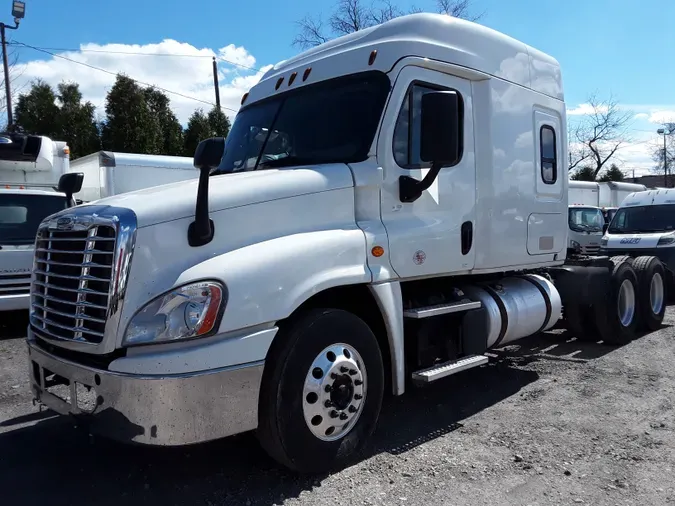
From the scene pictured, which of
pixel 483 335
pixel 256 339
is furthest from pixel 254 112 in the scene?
pixel 483 335

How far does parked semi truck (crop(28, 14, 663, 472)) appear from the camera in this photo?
327cm

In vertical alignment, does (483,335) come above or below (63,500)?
above

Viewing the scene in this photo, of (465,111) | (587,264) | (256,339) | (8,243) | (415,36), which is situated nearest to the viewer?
(256,339)

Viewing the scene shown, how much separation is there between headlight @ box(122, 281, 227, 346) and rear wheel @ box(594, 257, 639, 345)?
5.93m

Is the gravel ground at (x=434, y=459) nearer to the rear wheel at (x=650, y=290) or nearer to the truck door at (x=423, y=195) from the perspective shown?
the truck door at (x=423, y=195)

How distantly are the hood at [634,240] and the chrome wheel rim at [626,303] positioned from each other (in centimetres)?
399

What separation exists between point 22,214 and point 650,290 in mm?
9613

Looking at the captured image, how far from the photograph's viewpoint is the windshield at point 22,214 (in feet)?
29.5

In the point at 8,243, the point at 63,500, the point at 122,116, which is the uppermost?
the point at 122,116

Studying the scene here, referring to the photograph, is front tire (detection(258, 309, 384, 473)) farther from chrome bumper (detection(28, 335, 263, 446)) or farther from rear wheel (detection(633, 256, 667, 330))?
rear wheel (detection(633, 256, 667, 330))

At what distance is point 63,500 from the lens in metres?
3.58

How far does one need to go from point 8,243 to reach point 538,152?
7583 millimetres

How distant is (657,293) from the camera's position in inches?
348

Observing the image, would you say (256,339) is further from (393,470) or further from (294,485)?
(393,470)
